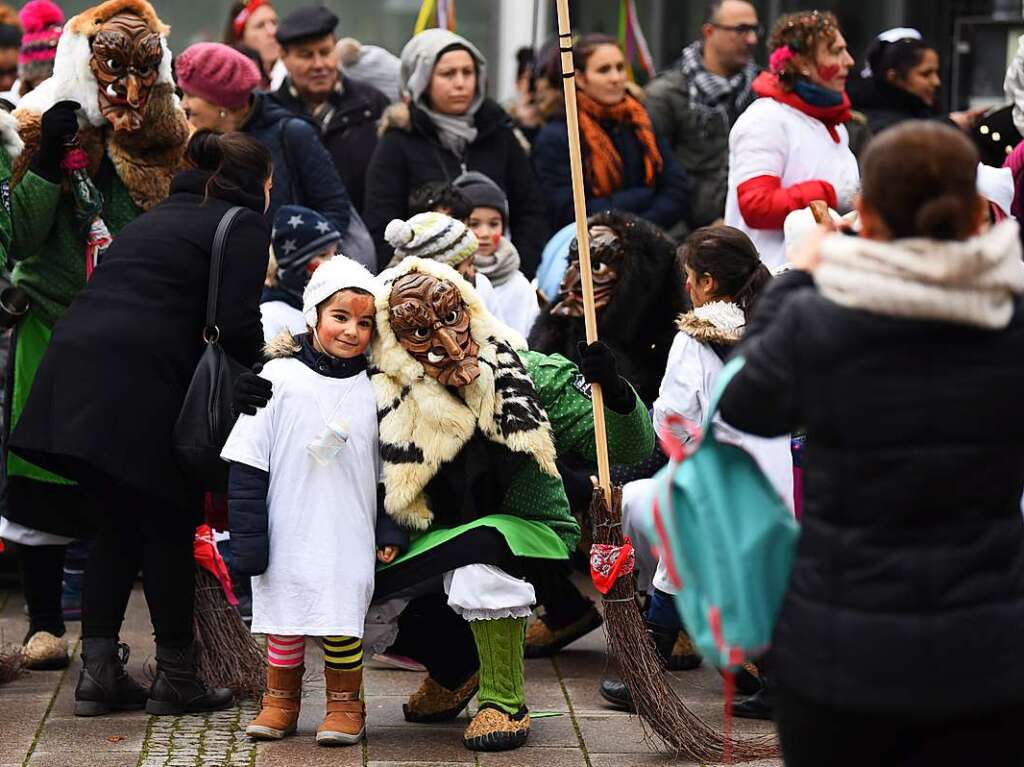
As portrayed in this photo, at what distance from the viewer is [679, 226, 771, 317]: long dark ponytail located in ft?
19.2

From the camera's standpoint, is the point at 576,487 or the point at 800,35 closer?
the point at 576,487

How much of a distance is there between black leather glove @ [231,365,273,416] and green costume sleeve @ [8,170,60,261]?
117 centimetres

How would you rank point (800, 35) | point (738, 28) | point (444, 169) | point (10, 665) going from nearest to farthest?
point (10, 665) < point (800, 35) < point (444, 169) < point (738, 28)

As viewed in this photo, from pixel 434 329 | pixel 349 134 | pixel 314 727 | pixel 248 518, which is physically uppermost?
pixel 349 134

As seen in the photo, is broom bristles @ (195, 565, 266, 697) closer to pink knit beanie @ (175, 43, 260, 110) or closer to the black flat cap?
pink knit beanie @ (175, 43, 260, 110)

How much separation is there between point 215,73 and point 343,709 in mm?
2859

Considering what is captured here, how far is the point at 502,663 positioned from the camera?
5.44m

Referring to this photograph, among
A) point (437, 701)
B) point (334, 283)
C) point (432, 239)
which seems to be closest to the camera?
point (334, 283)

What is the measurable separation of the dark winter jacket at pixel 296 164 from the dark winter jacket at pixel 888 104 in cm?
259

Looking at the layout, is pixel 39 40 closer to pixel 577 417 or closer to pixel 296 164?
pixel 296 164

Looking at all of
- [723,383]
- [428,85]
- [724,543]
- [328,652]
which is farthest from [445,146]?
[724,543]

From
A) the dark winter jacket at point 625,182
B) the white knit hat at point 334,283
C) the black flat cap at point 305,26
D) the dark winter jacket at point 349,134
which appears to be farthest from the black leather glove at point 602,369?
the black flat cap at point 305,26

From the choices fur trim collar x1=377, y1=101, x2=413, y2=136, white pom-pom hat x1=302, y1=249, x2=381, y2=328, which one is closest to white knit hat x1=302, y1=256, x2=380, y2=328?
white pom-pom hat x1=302, y1=249, x2=381, y2=328

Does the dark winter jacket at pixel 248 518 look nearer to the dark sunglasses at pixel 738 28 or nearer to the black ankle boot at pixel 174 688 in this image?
the black ankle boot at pixel 174 688
